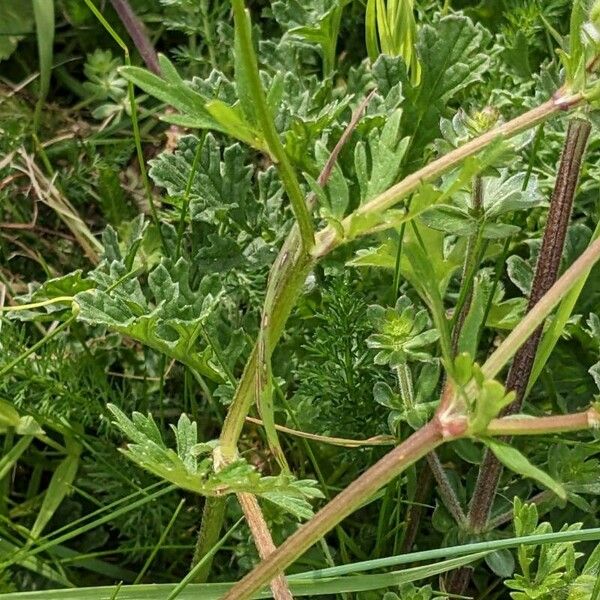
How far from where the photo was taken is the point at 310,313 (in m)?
1.81

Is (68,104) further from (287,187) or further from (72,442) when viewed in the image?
(287,187)

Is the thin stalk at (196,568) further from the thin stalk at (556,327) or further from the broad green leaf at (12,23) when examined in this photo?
the broad green leaf at (12,23)

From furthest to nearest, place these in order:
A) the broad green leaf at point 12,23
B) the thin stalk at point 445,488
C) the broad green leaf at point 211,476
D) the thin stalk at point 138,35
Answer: the broad green leaf at point 12,23
the thin stalk at point 138,35
the thin stalk at point 445,488
the broad green leaf at point 211,476

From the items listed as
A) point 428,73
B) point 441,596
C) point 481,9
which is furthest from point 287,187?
point 481,9

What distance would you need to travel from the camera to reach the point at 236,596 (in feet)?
4.08

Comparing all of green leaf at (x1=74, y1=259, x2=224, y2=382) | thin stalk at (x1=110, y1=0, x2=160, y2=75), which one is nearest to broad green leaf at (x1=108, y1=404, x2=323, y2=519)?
green leaf at (x1=74, y1=259, x2=224, y2=382)

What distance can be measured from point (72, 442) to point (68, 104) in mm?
974

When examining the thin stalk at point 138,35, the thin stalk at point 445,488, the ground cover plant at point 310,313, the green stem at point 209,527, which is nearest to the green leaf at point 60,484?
the ground cover plant at point 310,313

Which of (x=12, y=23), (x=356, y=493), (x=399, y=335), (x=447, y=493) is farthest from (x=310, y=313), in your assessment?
(x=12, y=23)

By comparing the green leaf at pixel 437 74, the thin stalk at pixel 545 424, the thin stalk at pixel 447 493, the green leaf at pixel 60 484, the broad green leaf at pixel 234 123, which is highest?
the broad green leaf at pixel 234 123

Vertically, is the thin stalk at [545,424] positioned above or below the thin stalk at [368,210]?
below

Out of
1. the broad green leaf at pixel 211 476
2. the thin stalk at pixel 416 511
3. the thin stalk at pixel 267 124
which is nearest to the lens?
the thin stalk at pixel 267 124

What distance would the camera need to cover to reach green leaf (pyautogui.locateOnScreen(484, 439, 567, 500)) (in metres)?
1.07

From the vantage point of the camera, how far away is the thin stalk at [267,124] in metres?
1.02
